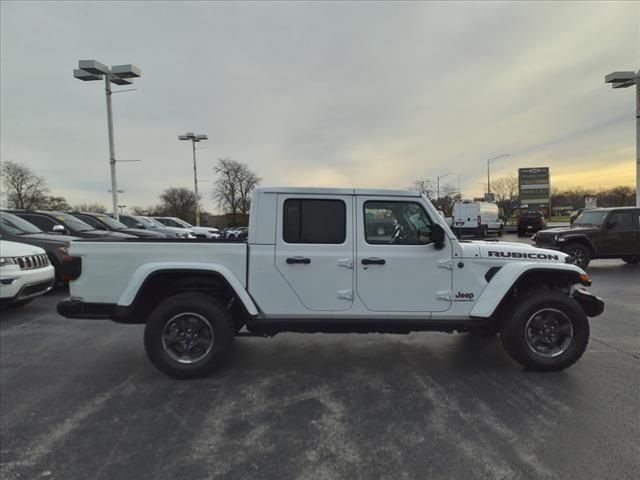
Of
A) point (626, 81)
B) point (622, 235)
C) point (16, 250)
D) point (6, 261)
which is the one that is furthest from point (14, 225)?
point (626, 81)

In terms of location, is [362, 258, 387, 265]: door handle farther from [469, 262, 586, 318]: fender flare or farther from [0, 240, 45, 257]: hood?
[0, 240, 45, 257]: hood

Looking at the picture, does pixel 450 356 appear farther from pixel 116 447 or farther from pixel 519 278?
pixel 116 447

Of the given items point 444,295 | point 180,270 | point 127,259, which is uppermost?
point 127,259

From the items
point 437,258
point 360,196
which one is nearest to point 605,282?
point 437,258

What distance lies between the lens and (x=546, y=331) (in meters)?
3.97

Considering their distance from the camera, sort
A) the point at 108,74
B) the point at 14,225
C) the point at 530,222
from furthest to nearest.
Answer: the point at 530,222 → the point at 108,74 → the point at 14,225

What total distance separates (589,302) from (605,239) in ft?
26.6

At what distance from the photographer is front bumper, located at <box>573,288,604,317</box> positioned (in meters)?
4.18

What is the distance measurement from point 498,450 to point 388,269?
177 centimetres

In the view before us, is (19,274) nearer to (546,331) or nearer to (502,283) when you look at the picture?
(502,283)

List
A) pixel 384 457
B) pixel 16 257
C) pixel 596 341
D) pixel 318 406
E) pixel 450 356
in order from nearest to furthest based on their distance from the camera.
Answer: pixel 384 457, pixel 318 406, pixel 450 356, pixel 596 341, pixel 16 257

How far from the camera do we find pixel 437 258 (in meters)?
3.95

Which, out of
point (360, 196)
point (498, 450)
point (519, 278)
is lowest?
point (498, 450)

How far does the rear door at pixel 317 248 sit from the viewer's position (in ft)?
12.9
